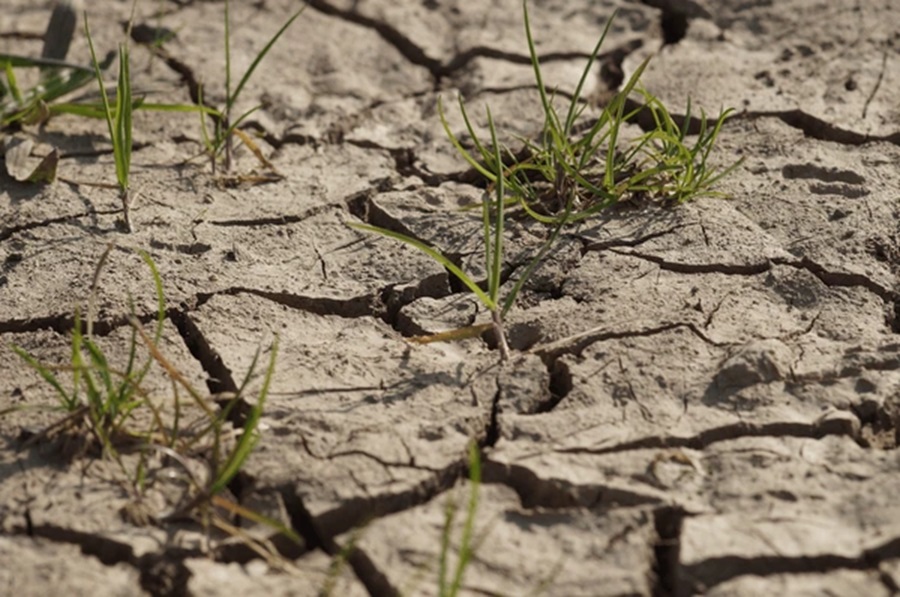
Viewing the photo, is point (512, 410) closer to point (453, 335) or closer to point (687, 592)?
point (453, 335)

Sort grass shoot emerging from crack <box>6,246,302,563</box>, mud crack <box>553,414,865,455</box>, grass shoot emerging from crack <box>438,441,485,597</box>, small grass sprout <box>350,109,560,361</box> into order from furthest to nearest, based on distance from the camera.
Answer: small grass sprout <box>350,109,560,361</box> → mud crack <box>553,414,865,455</box> → grass shoot emerging from crack <box>6,246,302,563</box> → grass shoot emerging from crack <box>438,441,485,597</box>

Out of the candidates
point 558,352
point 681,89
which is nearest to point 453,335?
point 558,352

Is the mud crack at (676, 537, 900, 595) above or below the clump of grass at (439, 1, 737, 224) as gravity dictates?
below

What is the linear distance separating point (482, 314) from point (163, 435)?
0.77 meters

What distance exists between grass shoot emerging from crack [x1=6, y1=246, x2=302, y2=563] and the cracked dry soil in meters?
0.04

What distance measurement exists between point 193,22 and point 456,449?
210 centimetres

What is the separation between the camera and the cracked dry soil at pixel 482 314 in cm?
211

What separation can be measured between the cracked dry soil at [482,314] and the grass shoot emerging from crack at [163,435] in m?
0.04

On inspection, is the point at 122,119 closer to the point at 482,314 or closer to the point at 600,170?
the point at 482,314

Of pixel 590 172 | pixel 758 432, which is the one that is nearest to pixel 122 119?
pixel 590 172

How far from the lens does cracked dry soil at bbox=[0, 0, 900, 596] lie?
6.91 feet

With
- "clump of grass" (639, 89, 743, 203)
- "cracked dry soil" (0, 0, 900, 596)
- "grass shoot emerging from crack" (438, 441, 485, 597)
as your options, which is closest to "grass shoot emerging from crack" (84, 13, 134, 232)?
"cracked dry soil" (0, 0, 900, 596)

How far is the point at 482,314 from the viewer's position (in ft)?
8.91

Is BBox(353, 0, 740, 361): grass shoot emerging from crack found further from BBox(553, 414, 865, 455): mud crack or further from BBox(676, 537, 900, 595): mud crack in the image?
BBox(676, 537, 900, 595): mud crack
